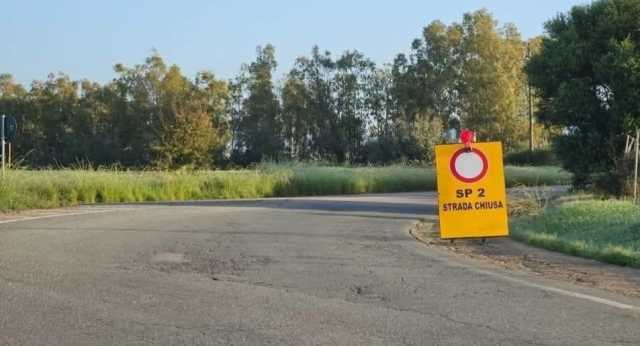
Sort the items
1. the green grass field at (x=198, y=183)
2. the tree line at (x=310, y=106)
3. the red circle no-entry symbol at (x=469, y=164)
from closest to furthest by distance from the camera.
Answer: the red circle no-entry symbol at (x=469, y=164)
the green grass field at (x=198, y=183)
the tree line at (x=310, y=106)

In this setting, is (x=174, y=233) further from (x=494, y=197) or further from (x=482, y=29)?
(x=482, y=29)

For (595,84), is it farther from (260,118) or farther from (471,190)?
(260,118)

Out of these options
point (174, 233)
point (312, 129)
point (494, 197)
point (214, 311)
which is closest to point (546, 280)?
point (494, 197)

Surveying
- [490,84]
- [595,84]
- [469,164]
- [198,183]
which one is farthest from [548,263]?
[490,84]

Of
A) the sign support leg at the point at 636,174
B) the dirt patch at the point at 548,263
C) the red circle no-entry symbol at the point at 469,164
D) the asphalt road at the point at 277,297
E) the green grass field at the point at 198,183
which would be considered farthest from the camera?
the green grass field at the point at 198,183

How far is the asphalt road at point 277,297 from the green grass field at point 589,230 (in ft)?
6.57

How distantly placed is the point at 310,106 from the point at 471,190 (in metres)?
63.6

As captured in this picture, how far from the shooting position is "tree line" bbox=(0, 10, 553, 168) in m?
67.2

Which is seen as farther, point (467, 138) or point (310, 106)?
point (310, 106)

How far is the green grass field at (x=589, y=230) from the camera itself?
1111 cm

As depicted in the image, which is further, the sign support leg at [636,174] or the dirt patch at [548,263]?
the sign support leg at [636,174]

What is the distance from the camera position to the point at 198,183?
34500 millimetres

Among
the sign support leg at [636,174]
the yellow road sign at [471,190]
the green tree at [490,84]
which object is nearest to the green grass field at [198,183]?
the yellow road sign at [471,190]

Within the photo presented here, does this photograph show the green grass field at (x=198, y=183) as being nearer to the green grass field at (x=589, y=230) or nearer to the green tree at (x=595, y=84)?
the green grass field at (x=589, y=230)
